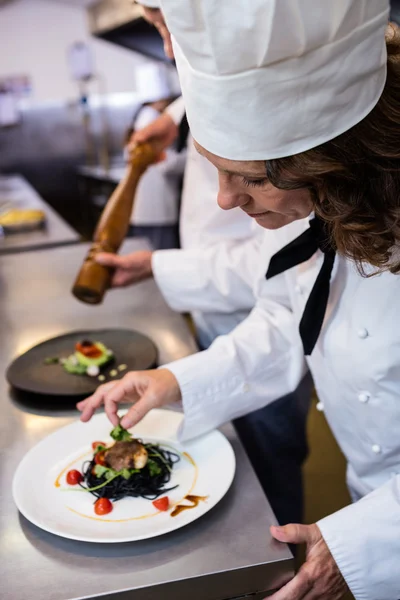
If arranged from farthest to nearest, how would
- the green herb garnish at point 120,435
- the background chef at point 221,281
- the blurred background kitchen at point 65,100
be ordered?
the blurred background kitchen at point 65,100, the background chef at point 221,281, the green herb garnish at point 120,435

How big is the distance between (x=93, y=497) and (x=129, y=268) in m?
0.88

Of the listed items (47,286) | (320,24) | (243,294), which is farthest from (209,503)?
(47,286)

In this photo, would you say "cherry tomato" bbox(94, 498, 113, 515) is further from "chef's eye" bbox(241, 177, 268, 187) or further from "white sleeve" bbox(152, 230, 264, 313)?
"white sleeve" bbox(152, 230, 264, 313)

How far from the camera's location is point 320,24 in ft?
2.42

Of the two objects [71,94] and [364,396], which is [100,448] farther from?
[71,94]

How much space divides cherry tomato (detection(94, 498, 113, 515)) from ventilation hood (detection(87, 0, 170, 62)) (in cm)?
433

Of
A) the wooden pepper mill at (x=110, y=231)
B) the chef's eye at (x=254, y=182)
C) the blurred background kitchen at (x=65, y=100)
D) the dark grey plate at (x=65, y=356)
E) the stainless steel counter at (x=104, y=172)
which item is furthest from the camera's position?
the blurred background kitchen at (x=65, y=100)

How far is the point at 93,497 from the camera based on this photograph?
1.04 meters

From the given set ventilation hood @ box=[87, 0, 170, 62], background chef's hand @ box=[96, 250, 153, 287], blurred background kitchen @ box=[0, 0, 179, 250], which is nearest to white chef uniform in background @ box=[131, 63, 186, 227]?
ventilation hood @ box=[87, 0, 170, 62]

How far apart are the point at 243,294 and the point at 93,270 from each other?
0.41 meters

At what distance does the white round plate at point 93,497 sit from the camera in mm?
963

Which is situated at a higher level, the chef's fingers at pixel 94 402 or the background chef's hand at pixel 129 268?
the chef's fingers at pixel 94 402

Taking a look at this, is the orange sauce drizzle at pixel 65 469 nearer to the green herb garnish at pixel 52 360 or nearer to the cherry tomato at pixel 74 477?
the cherry tomato at pixel 74 477

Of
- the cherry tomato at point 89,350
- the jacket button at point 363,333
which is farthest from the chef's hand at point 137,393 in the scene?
the jacket button at point 363,333
